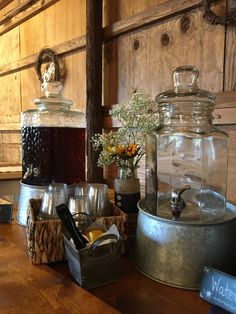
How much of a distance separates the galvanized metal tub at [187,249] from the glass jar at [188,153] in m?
0.06

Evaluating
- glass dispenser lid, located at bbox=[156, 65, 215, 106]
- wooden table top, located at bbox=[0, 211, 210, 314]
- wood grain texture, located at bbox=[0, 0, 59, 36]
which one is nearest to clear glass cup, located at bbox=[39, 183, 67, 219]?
wooden table top, located at bbox=[0, 211, 210, 314]

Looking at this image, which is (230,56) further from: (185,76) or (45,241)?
(45,241)

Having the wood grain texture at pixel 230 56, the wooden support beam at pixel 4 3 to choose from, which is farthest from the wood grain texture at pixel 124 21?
the wooden support beam at pixel 4 3

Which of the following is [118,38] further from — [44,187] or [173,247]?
[173,247]

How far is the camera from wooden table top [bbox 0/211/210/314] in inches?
24.3

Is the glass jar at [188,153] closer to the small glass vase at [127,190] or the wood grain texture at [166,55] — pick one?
the small glass vase at [127,190]

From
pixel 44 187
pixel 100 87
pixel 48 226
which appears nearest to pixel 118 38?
pixel 100 87

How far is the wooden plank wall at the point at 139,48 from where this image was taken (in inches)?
55.1

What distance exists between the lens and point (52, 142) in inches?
43.5

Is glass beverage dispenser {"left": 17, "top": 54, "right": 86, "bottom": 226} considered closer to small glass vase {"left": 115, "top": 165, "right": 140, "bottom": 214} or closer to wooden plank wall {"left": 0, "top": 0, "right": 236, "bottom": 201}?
small glass vase {"left": 115, "top": 165, "right": 140, "bottom": 214}

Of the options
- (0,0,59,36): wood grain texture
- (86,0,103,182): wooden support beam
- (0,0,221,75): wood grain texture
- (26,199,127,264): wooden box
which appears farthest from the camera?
(0,0,59,36): wood grain texture

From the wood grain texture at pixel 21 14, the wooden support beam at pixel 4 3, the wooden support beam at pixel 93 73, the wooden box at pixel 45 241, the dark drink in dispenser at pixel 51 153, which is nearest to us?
the wooden box at pixel 45 241

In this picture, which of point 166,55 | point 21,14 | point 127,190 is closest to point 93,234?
point 127,190

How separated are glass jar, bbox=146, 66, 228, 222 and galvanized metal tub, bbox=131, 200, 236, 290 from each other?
6 centimetres
